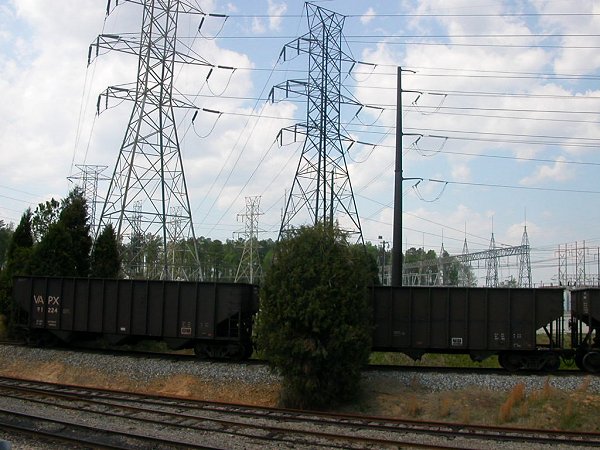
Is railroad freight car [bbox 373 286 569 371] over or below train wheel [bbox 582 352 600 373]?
over

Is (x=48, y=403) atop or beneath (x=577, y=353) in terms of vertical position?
beneath

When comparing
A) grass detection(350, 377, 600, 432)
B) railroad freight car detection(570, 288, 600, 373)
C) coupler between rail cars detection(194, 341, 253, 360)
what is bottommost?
grass detection(350, 377, 600, 432)

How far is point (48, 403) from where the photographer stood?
14.7 metres

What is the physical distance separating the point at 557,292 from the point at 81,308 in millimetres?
16272

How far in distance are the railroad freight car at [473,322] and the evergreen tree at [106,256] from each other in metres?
14.8

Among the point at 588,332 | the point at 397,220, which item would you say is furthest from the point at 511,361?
the point at 397,220

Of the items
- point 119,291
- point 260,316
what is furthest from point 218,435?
point 119,291

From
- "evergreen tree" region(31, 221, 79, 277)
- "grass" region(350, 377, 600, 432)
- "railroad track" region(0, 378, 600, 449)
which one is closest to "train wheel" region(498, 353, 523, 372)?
"grass" region(350, 377, 600, 432)

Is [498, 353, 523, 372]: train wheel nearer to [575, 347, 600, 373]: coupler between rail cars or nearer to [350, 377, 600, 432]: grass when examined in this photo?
[575, 347, 600, 373]: coupler between rail cars

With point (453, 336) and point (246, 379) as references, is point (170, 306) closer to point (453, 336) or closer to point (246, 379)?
point (246, 379)

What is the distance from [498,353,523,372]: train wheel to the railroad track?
5893 millimetres

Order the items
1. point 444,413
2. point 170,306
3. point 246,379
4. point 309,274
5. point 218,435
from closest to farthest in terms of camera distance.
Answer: point 218,435 → point 444,413 → point 309,274 → point 246,379 → point 170,306

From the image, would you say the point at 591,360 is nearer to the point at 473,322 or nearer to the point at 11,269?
the point at 473,322

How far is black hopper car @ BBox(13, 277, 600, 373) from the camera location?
18.1 m
